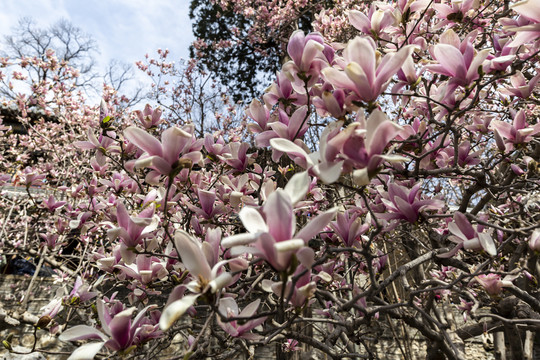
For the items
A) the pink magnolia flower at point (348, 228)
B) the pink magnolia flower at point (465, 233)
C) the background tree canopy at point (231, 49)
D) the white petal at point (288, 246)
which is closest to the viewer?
the white petal at point (288, 246)

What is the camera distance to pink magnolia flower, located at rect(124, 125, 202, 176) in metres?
0.89

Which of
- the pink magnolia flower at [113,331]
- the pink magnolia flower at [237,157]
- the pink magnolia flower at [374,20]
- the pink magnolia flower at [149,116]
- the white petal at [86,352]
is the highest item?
the pink magnolia flower at [374,20]

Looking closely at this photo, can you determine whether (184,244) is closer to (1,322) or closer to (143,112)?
(143,112)

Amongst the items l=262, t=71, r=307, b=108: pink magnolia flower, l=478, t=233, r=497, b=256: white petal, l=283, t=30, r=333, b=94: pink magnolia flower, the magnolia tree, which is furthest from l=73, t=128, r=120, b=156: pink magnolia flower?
l=478, t=233, r=497, b=256: white petal

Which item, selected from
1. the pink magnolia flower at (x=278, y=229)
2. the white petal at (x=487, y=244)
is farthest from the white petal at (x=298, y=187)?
the white petal at (x=487, y=244)

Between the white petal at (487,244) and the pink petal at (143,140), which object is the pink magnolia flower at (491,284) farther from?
the pink petal at (143,140)

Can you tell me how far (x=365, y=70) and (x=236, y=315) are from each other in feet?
2.43

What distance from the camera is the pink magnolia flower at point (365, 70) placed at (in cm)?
82

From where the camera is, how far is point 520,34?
Answer: 3.22 ft

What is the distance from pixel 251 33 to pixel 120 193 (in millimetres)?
6652

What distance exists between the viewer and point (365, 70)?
854 millimetres

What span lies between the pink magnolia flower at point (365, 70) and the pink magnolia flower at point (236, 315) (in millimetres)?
646

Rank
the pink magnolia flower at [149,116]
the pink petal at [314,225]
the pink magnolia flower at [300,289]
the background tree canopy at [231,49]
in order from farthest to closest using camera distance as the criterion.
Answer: the background tree canopy at [231,49] < the pink magnolia flower at [149,116] < the pink magnolia flower at [300,289] < the pink petal at [314,225]

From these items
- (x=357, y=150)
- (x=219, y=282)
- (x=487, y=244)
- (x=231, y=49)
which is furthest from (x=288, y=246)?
(x=231, y=49)
